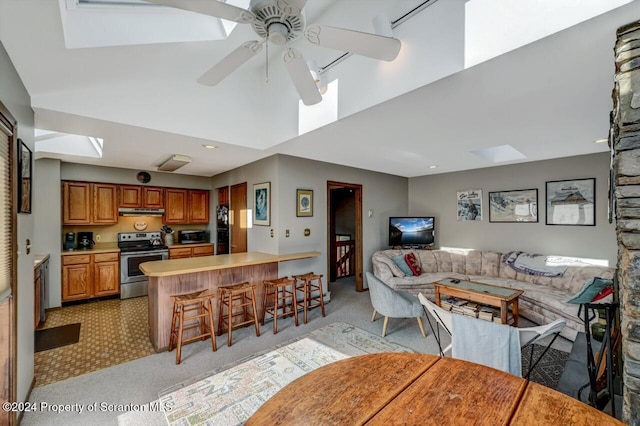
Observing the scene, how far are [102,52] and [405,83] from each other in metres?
2.24

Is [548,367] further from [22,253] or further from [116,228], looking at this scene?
[116,228]

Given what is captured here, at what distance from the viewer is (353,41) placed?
4.87 ft

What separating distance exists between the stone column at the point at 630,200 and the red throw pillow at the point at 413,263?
371cm

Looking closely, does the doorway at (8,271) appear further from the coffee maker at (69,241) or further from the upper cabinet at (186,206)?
the upper cabinet at (186,206)

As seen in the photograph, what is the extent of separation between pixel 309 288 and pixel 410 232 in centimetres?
245

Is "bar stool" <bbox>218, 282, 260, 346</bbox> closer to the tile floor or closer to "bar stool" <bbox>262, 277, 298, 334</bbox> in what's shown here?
"bar stool" <bbox>262, 277, 298, 334</bbox>

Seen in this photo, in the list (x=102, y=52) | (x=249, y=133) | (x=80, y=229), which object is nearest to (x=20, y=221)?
(x=102, y=52)

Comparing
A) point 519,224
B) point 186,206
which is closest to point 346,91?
point 519,224

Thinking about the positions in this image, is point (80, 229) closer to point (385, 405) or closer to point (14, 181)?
point (14, 181)

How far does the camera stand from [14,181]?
1.79 metres

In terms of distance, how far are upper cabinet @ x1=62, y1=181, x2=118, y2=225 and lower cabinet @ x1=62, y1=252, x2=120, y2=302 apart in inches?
25.1

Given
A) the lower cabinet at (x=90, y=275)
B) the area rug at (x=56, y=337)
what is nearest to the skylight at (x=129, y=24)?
the area rug at (x=56, y=337)

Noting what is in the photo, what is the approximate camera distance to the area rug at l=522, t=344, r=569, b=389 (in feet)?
7.97

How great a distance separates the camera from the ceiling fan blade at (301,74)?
5.33ft
